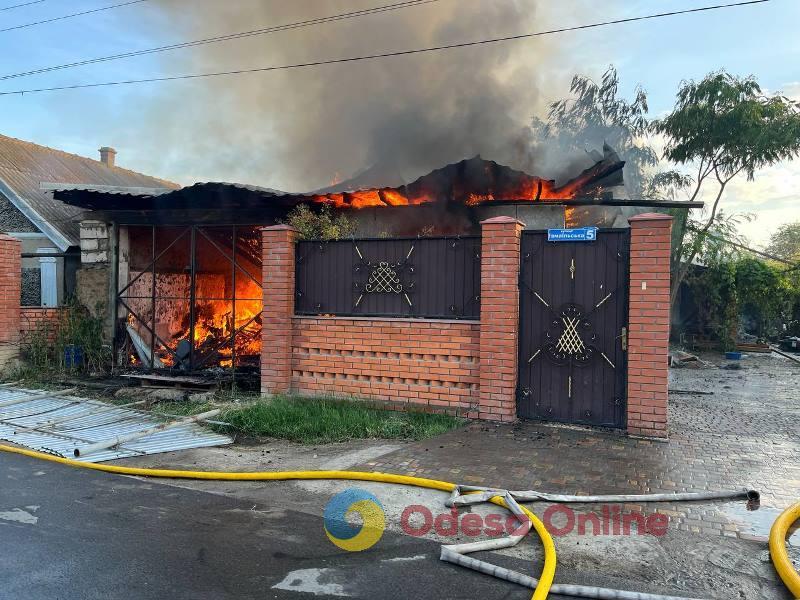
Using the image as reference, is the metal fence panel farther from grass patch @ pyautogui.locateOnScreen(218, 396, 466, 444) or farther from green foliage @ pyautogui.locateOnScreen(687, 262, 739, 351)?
green foliage @ pyautogui.locateOnScreen(687, 262, 739, 351)

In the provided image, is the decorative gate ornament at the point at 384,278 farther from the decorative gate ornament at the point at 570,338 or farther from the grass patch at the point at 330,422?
the decorative gate ornament at the point at 570,338

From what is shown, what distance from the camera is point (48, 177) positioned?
52.9ft

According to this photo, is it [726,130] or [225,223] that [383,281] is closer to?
[225,223]

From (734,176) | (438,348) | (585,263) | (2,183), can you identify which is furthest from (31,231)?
(734,176)

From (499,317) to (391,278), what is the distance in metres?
1.54

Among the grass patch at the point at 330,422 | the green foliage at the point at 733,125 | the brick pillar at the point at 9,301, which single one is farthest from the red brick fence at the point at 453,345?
the green foliage at the point at 733,125

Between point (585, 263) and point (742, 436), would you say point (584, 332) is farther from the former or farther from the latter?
point (742, 436)

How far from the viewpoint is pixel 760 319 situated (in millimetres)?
19234

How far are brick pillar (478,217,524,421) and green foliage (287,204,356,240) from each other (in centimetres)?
268

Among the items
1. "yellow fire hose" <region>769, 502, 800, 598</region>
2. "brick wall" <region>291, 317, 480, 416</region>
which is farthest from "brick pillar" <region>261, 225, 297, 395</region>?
"yellow fire hose" <region>769, 502, 800, 598</region>

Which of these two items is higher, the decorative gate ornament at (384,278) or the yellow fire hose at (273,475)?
the decorative gate ornament at (384,278)

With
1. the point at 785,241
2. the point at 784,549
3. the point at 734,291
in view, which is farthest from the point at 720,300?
the point at 785,241

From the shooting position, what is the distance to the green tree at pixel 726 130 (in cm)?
1456

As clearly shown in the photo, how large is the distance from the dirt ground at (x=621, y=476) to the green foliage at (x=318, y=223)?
3.55m
